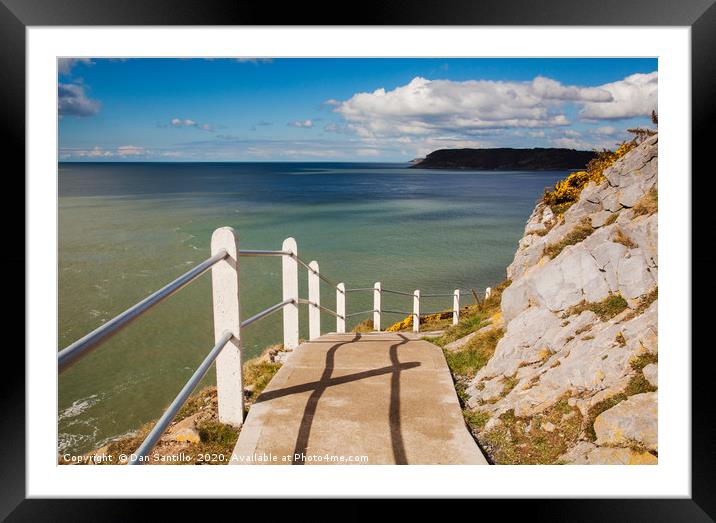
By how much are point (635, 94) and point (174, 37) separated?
6.71 m

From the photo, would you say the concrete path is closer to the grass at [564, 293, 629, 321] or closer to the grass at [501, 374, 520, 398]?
the grass at [501, 374, 520, 398]

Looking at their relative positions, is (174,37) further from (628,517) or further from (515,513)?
(628,517)

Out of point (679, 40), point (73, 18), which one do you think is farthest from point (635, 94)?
point (73, 18)

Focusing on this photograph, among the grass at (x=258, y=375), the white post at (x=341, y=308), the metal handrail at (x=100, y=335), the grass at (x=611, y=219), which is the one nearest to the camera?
the metal handrail at (x=100, y=335)

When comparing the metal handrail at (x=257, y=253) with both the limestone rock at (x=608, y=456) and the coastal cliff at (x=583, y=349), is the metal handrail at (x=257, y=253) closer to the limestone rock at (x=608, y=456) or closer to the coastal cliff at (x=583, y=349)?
the coastal cliff at (x=583, y=349)

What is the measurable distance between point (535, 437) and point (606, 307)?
1.43 metres

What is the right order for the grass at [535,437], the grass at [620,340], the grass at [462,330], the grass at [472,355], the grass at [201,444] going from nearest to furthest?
the grass at [201,444]
the grass at [535,437]
the grass at [620,340]
the grass at [472,355]
the grass at [462,330]

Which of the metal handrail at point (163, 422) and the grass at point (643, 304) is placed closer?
the metal handrail at point (163, 422)

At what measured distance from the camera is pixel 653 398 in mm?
2842

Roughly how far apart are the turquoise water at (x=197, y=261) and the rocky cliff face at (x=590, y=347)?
25.6ft

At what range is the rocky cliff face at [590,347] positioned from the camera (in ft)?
9.32

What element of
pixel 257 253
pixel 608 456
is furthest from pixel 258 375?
pixel 608 456

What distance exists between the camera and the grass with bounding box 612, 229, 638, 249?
13.4 feet

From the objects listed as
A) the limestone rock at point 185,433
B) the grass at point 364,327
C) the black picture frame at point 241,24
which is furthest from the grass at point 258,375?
the grass at point 364,327
